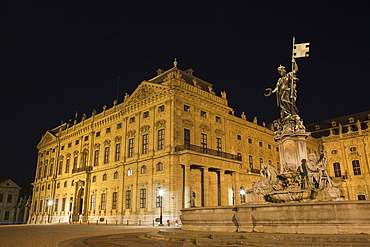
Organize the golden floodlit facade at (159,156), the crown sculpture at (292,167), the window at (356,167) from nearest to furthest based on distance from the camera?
the crown sculpture at (292,167), the golden floodlit facade at (159,156), the window at (356,167)

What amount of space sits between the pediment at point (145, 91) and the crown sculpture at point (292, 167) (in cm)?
1983

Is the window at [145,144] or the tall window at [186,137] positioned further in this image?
the window at [145,144]

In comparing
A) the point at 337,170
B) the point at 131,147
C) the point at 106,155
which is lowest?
the point at 337,170

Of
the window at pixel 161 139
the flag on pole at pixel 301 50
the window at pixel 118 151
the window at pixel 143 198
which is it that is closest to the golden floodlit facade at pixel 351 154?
the window at pixel 161 139

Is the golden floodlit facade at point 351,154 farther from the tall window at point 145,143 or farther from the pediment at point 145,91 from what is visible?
the pediment at point 145,91

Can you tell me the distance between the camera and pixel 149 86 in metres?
39.1

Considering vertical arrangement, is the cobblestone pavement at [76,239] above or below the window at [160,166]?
below

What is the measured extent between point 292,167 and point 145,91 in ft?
86.9

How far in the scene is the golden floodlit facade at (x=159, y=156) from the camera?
3400cm

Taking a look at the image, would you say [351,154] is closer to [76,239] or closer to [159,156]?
[159,156]

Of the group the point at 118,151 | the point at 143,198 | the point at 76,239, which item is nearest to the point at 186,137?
the point at 143,198

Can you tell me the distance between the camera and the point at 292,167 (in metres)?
16.9

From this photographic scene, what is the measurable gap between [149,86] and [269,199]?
1037 inches

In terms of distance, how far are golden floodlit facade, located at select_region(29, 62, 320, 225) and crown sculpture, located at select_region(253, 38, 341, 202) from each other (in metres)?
15.7
